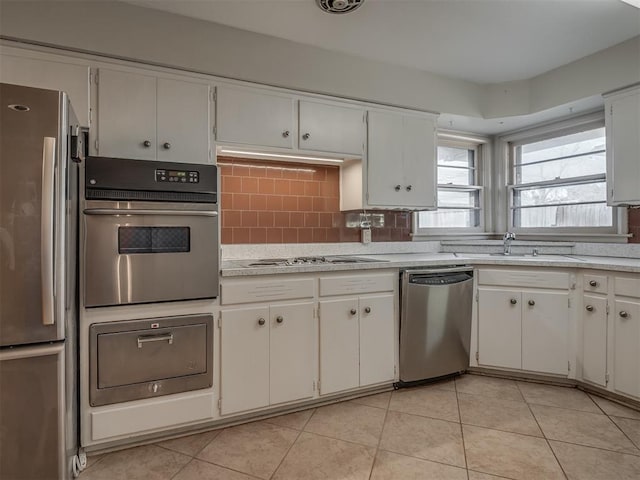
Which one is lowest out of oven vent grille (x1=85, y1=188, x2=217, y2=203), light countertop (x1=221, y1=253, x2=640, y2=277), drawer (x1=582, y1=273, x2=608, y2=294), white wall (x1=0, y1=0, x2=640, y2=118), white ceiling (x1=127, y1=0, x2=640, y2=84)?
drawer (x1=582, y1=273, x2=608, y2=294)

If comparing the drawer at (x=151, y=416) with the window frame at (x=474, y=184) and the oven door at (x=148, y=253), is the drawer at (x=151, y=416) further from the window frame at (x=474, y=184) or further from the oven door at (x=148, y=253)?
the window frame at (x=474, y=184)

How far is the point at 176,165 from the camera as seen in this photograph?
203 cm

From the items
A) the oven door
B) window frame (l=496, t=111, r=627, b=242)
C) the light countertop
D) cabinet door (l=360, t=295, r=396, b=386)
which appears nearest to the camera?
the oven door

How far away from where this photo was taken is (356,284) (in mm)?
2496

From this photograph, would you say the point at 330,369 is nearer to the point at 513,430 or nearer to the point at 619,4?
the point at 513,430

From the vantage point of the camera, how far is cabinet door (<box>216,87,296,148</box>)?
2406 millimetres

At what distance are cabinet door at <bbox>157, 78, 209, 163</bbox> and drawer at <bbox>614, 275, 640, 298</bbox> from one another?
2720mm

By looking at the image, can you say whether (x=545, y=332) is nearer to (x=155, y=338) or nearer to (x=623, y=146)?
(x=623, y=146)

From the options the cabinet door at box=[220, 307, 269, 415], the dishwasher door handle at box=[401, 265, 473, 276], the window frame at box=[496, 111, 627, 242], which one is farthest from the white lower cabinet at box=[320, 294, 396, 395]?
the window frame at box=[496, 111, 627, 242]

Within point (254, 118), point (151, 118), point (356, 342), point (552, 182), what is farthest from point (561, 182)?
point (151, 118)

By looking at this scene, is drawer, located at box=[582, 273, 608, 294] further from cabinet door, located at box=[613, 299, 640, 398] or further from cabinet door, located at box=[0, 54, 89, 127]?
cabinet door, located at box=[0, 54, 89, 127]

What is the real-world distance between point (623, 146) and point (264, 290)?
8.84ft

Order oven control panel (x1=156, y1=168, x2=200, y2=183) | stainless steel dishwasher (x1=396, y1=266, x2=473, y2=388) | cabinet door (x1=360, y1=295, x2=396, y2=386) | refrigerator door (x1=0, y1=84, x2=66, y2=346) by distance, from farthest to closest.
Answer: stainless steel dishwasher (x1=396, y1=266, x2=473, y2=388), cabinet door (x1=360, y1=295, x2=396, y2=386), oven control panel (x1=156, y1=168, x2=200, y2=183), refrigerator door (x1=0, y1=84, x2=66, y2=346)

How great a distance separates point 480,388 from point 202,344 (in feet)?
6.43
